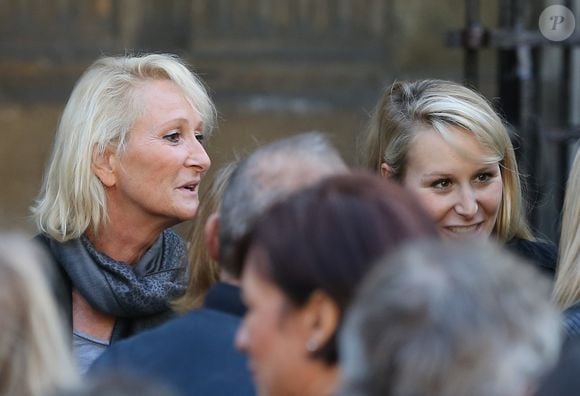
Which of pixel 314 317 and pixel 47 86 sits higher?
pixel 314 317

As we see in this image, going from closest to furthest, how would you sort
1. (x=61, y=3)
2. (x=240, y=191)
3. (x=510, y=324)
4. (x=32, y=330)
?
1. (x=510, y=324)
2. (x=32, y=330)
3. (x=240, y=191)
4. (x=61, y=3)

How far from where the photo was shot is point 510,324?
6.31 ft

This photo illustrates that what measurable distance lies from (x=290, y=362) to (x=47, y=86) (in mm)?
4879

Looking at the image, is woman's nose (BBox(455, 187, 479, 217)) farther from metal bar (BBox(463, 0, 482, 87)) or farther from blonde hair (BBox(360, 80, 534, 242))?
metal bar (BBox(463, 0, 482, 87))

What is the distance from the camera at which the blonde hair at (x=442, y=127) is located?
12.8 feet

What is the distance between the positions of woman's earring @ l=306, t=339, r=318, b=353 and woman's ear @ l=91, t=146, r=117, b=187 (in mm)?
1818

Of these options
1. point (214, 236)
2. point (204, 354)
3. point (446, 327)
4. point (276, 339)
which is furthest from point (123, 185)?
point (446, 327)

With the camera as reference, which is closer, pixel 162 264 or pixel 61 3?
pixel 162 264

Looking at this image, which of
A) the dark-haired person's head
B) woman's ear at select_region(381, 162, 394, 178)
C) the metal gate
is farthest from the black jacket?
the metal gate

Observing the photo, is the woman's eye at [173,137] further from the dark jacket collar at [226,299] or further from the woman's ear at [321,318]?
the woman's ear at [321,318]

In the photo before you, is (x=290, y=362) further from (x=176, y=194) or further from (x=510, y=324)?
(x=176, y=194)

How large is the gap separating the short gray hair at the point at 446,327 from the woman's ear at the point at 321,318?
0.40ft

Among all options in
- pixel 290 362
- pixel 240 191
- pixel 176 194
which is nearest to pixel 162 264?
pixel 176 194

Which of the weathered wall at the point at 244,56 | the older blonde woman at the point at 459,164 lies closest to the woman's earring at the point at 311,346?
the older blonde woman at the point at 459,164
